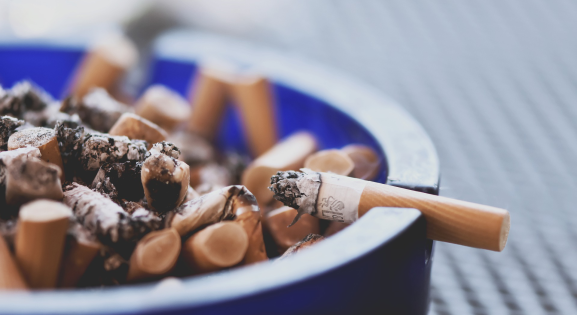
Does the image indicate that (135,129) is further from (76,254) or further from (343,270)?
(343,270)

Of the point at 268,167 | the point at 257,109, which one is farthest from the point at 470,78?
the point at 268,167

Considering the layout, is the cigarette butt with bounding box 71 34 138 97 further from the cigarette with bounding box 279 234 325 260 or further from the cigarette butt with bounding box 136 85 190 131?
the cigarette with bounding box 279 234 325 260

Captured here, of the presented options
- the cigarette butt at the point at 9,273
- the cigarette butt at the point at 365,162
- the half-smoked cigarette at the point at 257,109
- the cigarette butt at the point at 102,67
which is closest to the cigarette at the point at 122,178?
the cigarette butt at the point at 9,273

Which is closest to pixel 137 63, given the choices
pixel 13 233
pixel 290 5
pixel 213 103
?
pixel 213 103

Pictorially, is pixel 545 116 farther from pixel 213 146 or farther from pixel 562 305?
pixel 213 146

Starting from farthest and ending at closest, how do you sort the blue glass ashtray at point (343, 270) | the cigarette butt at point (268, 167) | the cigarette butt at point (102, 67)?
the cigarette butt at point (102, 67) → the cigarette butt at point (268, 167) → the blue glass ashtray at point (343, 270)

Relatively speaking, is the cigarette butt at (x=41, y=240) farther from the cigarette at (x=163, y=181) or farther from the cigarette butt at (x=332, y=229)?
the cigarette butt at (x=332, y=229)
